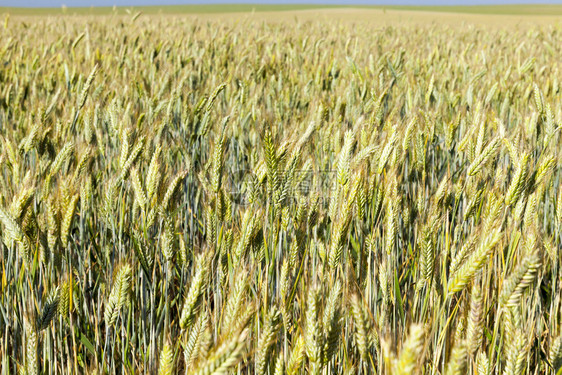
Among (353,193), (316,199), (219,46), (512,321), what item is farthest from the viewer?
(219,46)

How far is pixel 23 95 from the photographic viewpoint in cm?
250

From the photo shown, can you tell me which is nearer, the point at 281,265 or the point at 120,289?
the point at 120,289

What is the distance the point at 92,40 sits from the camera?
189 inches

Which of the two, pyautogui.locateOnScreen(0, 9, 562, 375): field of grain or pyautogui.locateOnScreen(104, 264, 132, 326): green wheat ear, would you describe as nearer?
pyautogui.locateOnScreen(0, 9, 562, 375): field of grain

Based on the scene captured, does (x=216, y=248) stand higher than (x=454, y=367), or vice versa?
(x=454, y=367)

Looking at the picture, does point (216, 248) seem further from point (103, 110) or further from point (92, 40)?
point (92, 40)

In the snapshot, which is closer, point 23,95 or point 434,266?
point 434,266

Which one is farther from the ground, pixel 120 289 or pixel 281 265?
pixel 120 289

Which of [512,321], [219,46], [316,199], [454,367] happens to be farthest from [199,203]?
[219,46]

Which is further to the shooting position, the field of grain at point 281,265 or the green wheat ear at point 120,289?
the green wheat ear at point 120,289

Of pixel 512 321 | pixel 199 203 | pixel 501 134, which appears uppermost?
pixel 501 134

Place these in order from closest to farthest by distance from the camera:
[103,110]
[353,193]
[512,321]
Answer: [512,321], [353,193], [103,110]

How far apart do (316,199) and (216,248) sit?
246 mm

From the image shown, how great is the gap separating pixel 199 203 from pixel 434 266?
3.10 ft
